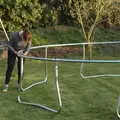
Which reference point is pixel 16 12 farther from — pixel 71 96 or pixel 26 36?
pixel 71 96

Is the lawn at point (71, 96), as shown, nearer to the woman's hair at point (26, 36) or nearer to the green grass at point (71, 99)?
the green grass at point (71, 99)

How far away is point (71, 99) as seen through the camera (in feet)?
35.4

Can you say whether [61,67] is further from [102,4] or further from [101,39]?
[101,39]

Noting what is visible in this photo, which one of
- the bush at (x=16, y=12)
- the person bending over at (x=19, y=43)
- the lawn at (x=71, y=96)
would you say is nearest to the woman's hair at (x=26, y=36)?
the person bending over at (x=19, y=43)

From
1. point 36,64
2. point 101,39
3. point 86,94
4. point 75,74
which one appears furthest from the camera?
point 101,39

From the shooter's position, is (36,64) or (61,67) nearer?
(61,67)

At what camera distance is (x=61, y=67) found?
60.5ft

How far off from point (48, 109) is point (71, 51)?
14.7 meters

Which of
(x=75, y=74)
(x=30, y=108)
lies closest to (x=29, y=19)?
(x=75, y=74)

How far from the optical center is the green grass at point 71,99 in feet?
29.8

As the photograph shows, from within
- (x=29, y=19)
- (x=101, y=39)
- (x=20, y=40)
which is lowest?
(x=101, y=39)

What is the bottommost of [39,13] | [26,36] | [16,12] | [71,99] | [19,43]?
[39,13]

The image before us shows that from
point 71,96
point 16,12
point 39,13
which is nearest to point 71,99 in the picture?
point 71,96

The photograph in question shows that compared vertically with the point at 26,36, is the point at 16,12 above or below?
below
